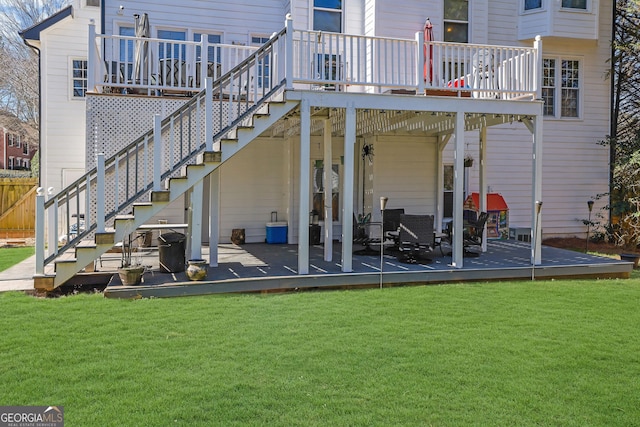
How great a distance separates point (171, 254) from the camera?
8383 millimetres

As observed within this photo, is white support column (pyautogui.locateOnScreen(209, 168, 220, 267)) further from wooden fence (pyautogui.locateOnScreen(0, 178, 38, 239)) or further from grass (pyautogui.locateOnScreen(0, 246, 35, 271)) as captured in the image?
wooden fence (pyautogui.locateOnScreen(0, 178, 38, 239))

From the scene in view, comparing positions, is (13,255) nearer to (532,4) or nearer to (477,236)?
(477,236)

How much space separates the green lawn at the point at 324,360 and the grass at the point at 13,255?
320 centimetres

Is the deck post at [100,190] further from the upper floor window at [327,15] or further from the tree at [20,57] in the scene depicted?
the tree at [20,57]

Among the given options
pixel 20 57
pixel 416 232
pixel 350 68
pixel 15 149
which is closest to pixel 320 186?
pixel 416 232

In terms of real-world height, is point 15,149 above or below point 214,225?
above

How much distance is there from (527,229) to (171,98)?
9.17 m

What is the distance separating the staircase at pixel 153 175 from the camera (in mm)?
7340

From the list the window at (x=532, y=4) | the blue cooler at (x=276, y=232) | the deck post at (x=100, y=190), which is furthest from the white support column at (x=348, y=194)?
the window at (x=532, y=4)

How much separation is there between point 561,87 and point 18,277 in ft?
43.0

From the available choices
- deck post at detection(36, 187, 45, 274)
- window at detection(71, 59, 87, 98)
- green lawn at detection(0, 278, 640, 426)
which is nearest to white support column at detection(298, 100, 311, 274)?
green lawn at detection(0, 278, 640, 426)

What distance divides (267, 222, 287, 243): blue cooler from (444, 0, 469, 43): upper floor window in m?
5.91

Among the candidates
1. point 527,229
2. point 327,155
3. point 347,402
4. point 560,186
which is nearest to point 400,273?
point 327,155

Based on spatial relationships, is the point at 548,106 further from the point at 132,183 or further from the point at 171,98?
the point at 132,183
